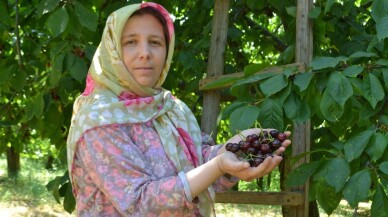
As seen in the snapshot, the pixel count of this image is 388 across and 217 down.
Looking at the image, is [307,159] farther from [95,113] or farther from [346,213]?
[346,213]

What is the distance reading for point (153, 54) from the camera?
2.09m

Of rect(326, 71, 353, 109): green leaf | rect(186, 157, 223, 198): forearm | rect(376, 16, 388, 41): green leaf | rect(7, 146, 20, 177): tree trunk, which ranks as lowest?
rect(7, 146, 20, 177): tree trunk

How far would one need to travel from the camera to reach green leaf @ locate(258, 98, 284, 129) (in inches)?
93.7

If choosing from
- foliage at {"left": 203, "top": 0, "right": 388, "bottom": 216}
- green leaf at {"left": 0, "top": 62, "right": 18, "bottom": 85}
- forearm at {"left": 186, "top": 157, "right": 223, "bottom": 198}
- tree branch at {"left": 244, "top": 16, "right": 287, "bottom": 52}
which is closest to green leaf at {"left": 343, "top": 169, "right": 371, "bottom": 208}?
foliage at {"left": 203, "top": 0, "right": 388, "bottom": 216}

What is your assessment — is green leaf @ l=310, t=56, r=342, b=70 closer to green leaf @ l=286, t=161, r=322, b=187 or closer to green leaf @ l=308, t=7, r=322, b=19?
green leaf @ l=286, t=161, r=322, b=187

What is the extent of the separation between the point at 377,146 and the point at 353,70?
290mm

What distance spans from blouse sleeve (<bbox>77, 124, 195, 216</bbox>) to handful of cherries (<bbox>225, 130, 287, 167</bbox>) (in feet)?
0.67

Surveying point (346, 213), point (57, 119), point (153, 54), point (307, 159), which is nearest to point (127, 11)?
point (153, 54)

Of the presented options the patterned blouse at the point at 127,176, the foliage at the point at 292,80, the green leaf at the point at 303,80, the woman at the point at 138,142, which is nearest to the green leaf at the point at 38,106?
the foliage at the point at 292,80

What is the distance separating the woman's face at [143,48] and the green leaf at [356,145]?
758 millimetres

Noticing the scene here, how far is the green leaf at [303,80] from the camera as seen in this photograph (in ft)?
7.60

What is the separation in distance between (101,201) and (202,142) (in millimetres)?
557

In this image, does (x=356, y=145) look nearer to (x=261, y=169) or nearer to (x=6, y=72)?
(x=261, y=169)

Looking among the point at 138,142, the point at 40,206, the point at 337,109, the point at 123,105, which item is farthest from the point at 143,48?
the point at 40,206
